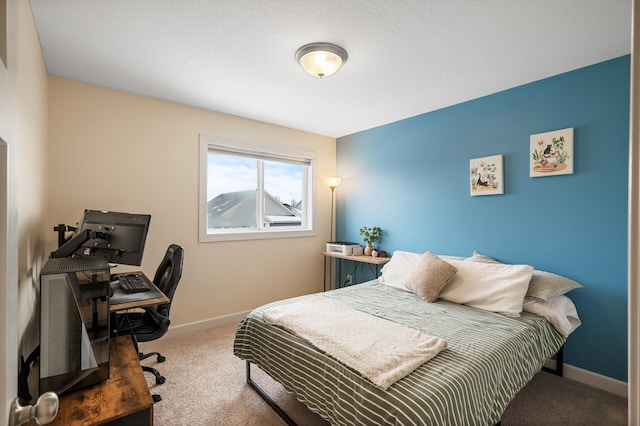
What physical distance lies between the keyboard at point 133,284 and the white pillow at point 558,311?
2.82 meters

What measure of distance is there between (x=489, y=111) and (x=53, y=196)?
398 cm

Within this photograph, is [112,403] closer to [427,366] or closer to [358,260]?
[427,366]

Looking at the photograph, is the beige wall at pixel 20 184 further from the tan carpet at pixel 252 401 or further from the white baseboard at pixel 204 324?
the white baseboard at pixel 204 324

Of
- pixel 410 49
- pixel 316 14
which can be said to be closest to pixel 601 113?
pixel 410 49

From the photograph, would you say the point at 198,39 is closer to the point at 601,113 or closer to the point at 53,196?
the point at 53,196

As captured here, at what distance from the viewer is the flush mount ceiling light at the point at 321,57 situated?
210 cm

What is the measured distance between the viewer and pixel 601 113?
2.35 m

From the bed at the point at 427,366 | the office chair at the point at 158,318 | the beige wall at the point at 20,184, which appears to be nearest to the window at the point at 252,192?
the office chair at the point at 158,318

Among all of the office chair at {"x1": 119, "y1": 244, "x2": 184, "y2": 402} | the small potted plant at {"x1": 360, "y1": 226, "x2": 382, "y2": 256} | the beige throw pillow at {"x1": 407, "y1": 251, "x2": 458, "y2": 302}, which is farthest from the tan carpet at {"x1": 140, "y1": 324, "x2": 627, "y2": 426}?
the small potted plant at {"x1": 360, "y1": 226, "x2": 382, "y2": 256}

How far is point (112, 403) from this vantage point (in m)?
1.30

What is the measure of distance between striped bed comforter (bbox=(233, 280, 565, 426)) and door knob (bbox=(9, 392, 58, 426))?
3.75 feet

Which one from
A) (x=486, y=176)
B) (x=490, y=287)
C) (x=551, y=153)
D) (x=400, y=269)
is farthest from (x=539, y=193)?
(x=400, y=269)

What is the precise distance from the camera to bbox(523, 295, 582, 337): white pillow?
2.22 metres

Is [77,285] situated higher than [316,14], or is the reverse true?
[316,14]
